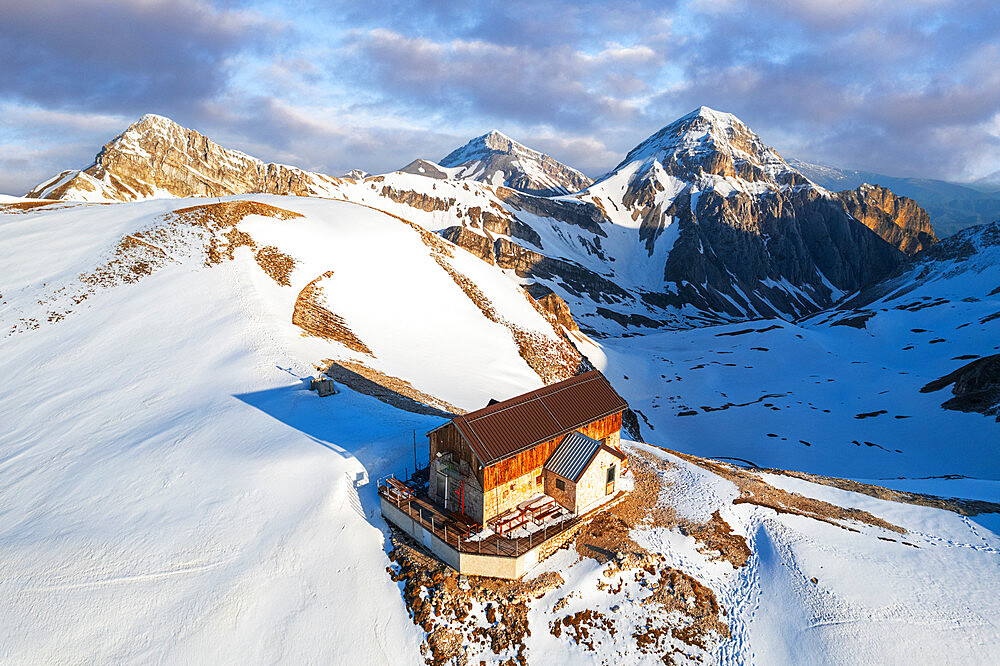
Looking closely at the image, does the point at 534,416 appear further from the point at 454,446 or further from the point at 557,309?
the point at 557,309

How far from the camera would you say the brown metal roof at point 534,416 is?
20781 millimetres

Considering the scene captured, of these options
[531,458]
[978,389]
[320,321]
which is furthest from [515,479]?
[978,389]

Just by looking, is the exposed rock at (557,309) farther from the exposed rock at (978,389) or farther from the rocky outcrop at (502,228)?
the rocky outcrop at (502,228)

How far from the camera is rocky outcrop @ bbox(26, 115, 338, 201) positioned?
125 m

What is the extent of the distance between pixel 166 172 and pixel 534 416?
177 meters

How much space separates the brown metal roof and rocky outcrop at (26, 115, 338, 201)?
140 metres

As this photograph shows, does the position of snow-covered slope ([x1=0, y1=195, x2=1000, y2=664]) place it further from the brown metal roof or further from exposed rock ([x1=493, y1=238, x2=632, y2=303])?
exposed rock ([x1=493, y1=238, x2=632, y2=303])

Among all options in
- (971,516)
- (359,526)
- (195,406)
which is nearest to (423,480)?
(359,526)

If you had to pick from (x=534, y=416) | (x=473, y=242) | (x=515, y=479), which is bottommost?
(x=515, y=479)

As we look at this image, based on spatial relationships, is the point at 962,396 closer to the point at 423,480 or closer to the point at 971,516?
the point at 971,516

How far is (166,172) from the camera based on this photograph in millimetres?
151125

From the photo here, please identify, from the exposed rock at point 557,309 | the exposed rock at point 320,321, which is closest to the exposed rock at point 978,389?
the exposed rock at point 557,309

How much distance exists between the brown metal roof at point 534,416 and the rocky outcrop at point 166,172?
140 meters

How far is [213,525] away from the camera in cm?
1970
